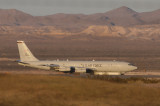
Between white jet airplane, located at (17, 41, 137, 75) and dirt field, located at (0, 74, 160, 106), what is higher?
white jet airplane, located at (17, 41, 137, 75)

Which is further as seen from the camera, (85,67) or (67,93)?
(85,67)

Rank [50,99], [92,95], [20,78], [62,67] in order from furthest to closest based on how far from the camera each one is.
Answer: [62,67]
[20,78]
[92,95]
[50,99]

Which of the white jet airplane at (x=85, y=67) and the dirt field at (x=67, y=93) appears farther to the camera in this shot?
the white jet airplane at (x=85, y=67)

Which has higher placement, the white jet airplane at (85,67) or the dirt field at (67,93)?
the white jet airplane at (85,67)

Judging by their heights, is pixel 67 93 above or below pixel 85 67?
below

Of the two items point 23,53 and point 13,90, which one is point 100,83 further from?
point 23,53

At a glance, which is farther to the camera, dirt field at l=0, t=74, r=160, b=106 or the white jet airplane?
the white jet airplane

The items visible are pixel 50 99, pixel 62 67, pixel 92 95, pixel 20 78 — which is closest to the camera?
pixel 50 99

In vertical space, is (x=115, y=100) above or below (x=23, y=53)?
below

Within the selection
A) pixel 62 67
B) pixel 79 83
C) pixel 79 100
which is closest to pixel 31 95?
pixel 79 100

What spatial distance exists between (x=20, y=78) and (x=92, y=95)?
719 cm

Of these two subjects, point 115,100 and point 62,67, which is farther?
point 62,67

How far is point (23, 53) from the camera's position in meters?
73.9

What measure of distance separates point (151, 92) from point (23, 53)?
1759 inches
